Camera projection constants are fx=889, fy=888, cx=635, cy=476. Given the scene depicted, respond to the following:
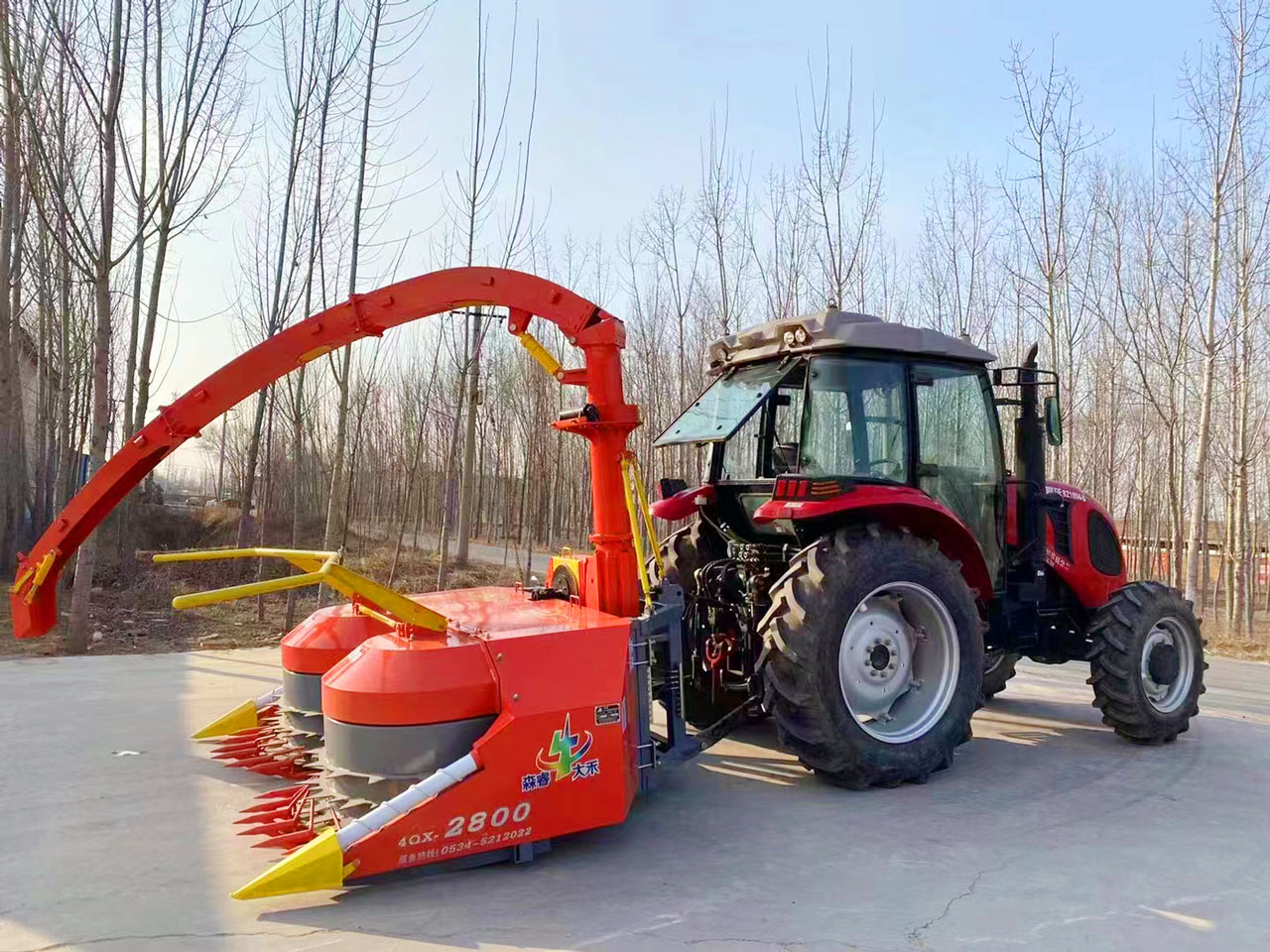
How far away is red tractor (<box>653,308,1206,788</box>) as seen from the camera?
426cm

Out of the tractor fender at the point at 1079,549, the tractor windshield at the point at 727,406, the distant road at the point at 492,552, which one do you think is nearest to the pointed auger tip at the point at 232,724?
the tractor windshield at the point at 727,406

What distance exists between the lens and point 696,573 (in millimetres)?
5090

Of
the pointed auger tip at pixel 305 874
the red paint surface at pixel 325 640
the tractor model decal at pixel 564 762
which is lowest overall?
the pointed auger tip at pixel 305 874

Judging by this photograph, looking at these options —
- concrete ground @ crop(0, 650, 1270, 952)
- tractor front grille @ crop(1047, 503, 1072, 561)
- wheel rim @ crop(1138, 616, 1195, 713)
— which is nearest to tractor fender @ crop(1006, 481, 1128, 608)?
tractor front grille @ crop(1047, 503, 1072, 561)

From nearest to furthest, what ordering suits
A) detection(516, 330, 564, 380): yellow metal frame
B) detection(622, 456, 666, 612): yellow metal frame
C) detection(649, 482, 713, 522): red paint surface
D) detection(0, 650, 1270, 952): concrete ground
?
detection(0, 650, 1270, 952): concrete ground < detection(622, 456, 666, 612): yellow metal frame < detection(516, 330, 564, 380): yellow metal frame < detection(649, 482, 713, 522): red paint surface

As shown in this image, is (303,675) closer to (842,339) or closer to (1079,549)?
(842,339)

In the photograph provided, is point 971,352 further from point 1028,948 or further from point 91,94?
point 91,94

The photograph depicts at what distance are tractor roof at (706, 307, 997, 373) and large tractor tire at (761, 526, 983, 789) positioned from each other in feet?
3.31

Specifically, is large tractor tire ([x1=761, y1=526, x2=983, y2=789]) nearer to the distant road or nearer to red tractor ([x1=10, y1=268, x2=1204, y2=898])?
red tractor ([x1=10, y1=268, x2=1204, y2=898])

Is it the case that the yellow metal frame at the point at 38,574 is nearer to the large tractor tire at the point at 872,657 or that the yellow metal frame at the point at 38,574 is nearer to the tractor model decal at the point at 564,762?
the tractor model decal at the point at 564,762

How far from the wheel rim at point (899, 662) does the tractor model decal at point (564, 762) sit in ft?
5.24

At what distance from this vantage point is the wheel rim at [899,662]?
14.8 ft

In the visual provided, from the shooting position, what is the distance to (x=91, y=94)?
334 inches

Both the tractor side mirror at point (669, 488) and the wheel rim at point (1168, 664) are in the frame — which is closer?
the wheel rim at point (1168, 664)
